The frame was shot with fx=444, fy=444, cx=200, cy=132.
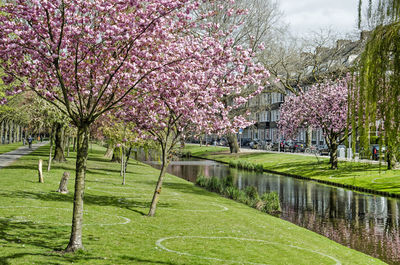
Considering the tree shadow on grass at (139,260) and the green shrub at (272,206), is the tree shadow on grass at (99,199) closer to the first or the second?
the green shrub at (272,206)

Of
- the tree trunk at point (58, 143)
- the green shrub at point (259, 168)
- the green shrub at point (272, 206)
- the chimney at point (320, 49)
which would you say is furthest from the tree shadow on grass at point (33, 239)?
the chimney at point (320, 49)

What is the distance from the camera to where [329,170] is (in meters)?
43.0

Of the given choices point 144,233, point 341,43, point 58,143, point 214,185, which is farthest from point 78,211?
point 341,43

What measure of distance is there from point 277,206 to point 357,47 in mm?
32479

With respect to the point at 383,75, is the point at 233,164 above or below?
below

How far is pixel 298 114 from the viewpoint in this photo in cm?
4653

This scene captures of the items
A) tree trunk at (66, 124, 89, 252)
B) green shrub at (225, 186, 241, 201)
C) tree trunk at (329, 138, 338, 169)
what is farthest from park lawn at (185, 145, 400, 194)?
tree trunk at (66, 124, 89, 252)

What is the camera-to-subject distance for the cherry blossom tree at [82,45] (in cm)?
1043

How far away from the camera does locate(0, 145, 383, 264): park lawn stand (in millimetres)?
11461

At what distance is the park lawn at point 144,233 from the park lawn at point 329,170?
849 cm

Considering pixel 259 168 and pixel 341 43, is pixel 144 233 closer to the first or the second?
pixel 259 168

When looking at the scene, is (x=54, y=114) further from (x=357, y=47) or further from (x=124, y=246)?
(x=357, y=47)

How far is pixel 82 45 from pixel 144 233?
21.9ft

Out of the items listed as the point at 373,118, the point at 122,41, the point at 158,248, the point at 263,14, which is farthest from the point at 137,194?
the point at 263,14
